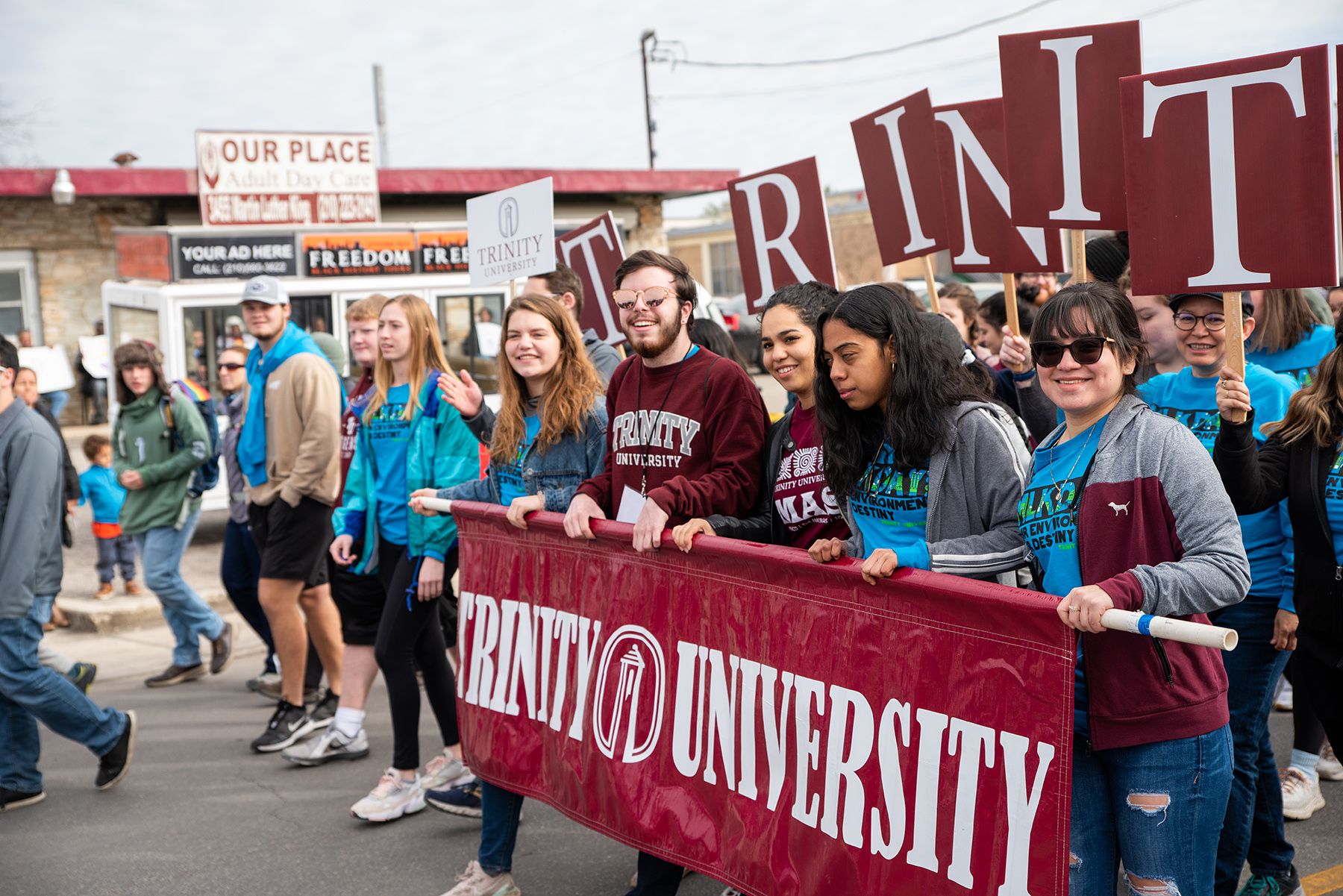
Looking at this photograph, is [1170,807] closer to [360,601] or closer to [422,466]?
[422,466]

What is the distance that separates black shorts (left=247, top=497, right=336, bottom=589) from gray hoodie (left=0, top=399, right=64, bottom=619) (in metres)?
1.02

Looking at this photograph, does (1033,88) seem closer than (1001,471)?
No

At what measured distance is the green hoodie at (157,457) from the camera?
749 centimetres

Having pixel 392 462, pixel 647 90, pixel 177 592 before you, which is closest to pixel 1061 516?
pixel 392 462

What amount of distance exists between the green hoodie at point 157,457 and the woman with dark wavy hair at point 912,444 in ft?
18.1

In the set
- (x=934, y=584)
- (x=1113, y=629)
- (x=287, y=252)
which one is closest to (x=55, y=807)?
(x=934, y=584)

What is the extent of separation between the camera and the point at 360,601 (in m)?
5.30

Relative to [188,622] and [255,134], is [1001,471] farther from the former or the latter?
[255,134]

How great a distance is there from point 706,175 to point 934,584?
61.9 feet

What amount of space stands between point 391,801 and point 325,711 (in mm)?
1428

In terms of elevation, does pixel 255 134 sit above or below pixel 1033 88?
above

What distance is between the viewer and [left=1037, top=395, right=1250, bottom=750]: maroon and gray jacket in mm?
2525

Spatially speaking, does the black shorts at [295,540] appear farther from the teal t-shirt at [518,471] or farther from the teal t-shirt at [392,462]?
the teal t-shirt at [518,471]

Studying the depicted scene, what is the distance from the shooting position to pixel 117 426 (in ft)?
25.5
